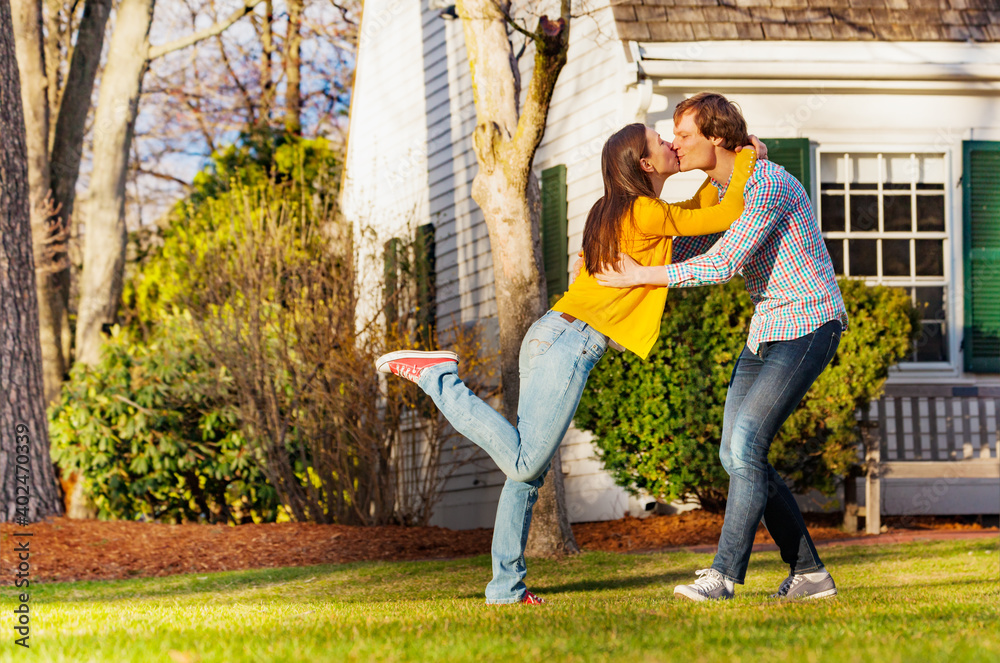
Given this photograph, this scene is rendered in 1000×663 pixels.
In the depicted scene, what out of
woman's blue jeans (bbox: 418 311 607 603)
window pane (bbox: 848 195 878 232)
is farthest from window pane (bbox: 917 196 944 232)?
woman's blue jeans (bbox: 418 311 607 603)

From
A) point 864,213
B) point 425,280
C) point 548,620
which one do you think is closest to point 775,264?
point 548,620

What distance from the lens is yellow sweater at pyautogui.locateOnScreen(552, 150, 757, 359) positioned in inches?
157

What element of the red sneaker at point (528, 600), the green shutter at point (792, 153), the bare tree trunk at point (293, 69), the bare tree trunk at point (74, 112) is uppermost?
the bare tree trunk at point (293, 69)

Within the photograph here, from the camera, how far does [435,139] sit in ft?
41.7

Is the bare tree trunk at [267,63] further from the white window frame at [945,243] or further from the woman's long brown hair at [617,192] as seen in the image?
the woman's long brown hair at [617,192]

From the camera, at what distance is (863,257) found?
30.9 ft

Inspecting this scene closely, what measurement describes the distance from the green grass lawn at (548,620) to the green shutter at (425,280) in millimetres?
4143

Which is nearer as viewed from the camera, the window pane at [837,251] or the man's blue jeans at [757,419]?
the man's blue jeans at [757,419]

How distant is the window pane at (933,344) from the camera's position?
935 centimetres

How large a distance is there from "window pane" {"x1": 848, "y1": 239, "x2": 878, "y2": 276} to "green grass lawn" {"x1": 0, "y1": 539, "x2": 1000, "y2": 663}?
3.59 metres

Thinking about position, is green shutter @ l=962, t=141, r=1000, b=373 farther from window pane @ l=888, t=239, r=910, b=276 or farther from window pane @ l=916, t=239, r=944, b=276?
window pane @ l=888, t=239, r=910, b=276

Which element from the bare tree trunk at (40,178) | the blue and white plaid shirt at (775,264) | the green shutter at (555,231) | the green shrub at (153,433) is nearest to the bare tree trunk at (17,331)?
the green shrub at (153,433)

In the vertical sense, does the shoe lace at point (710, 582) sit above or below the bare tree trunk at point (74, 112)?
below

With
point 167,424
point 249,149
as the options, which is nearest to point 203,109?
point 249,149
